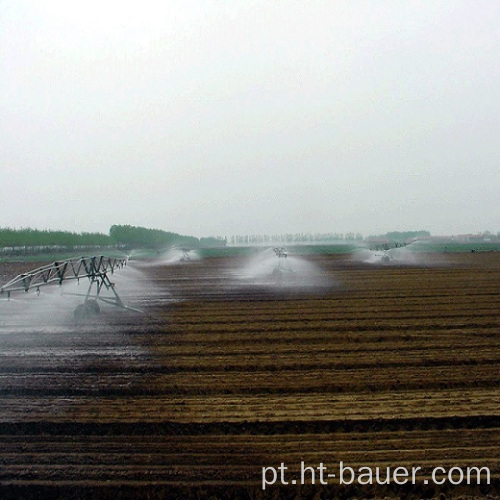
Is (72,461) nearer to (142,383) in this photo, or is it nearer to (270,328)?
(142,383)

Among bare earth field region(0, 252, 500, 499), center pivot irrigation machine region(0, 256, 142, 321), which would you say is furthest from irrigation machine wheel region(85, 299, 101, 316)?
bare earth field region(0, 252, 500, 499)

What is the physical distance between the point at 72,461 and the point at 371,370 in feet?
18.5

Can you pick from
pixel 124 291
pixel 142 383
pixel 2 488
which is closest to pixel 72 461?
pixel 2 488

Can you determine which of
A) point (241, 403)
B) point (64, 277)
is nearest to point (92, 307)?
point (64, 277)

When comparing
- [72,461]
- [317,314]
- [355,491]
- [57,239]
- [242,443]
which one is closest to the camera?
[355,491]

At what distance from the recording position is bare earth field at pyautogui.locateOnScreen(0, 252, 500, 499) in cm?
516

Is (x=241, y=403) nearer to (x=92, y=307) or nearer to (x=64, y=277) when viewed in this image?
(x=64, y=277)

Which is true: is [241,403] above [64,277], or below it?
below

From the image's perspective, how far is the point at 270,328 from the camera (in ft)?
42.3

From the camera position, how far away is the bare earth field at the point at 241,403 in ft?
16.9

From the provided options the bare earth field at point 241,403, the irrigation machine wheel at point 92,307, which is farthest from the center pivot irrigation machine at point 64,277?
the bare earth field at point 241,403

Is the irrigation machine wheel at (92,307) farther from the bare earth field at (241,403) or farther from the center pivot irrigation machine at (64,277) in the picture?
the bare earth field at (241,403)

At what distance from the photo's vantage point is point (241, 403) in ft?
23.4

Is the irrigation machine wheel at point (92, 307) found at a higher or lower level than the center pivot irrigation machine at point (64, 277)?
lower
